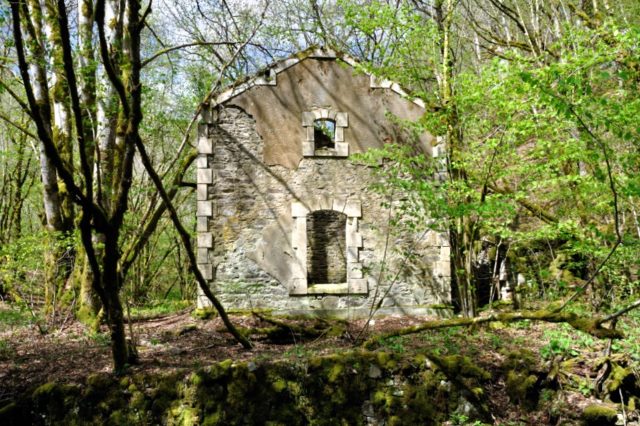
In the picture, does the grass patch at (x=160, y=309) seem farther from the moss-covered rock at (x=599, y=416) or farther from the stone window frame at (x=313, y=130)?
the moss-covered rock at (x=599, y=416)

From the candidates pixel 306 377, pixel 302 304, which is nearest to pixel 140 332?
pixel 302 304

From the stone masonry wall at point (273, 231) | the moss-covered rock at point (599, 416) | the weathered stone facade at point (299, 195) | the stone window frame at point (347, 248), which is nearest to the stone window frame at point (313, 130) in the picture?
the weathered stone facade at point (299, 195)

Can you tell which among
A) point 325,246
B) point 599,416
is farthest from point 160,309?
point 599,416

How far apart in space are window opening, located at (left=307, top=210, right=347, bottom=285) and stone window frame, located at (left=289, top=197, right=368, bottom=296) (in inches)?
42.3

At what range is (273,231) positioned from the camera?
8953 mm

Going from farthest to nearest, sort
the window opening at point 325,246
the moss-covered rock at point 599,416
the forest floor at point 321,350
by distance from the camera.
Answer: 1. the window opening at point 325,246
2. the forest floor at point 321,350
3. the moss-covered rock at point 599,416

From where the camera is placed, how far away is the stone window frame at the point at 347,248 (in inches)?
349

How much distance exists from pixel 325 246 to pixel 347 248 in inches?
50.4

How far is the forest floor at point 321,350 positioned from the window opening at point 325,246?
2027 millimetres

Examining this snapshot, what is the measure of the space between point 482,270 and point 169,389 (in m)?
8.39

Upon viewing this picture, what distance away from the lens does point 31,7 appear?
8.25m

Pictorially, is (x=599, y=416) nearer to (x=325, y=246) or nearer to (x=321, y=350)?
(x=321, y=350)

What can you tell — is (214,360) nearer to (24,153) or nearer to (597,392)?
(597,392)

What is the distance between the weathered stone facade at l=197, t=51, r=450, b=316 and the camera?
885 cm
